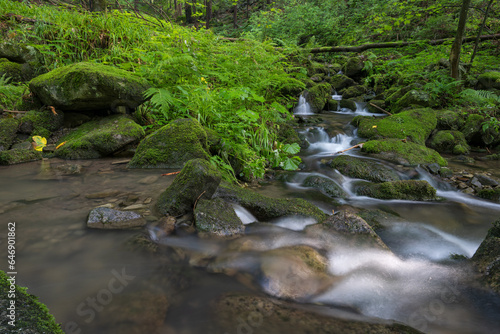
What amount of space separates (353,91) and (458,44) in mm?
4405

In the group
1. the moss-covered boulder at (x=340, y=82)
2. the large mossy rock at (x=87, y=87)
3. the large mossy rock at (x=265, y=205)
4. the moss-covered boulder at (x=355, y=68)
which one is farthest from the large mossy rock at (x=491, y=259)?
the moss-covered boulder at (x=355, y=68)

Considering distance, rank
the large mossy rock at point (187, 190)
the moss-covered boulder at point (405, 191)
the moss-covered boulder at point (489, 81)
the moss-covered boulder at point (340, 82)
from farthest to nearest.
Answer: the moss-covered boulder at point (340, 82), the moss-covered boulder at point (489, 81), the moss-covered boulder at point (405, 191), the large mossy rock at point (187, 190)

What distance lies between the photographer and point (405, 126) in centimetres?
695

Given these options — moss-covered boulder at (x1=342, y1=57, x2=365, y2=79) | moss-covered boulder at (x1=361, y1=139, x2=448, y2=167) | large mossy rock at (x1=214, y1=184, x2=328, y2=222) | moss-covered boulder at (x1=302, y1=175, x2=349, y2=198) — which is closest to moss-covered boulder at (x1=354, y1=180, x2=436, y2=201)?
moss-covered boulder at (x1=302, y1=175, x2=349, y2=198)

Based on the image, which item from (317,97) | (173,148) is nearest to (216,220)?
(173,148)

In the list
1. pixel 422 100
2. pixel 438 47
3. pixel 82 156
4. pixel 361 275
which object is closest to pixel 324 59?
pixel 438 47

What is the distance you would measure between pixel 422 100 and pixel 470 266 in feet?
24.9

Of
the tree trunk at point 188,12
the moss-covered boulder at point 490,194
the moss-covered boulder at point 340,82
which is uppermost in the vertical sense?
the tree trunk at point 188,12

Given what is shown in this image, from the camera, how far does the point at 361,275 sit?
2094mm

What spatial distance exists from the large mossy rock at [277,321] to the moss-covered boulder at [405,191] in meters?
2.78

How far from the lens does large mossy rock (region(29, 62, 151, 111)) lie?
453 centimetres

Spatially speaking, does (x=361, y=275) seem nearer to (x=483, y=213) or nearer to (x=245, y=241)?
(x=245, y=241)

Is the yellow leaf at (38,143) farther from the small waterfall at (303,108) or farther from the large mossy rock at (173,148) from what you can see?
the small waterfall at (303,108)

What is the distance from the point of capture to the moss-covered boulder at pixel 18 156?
383 cm
